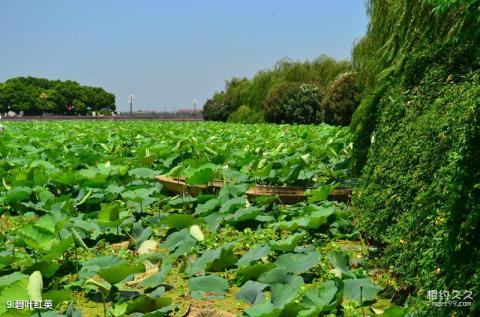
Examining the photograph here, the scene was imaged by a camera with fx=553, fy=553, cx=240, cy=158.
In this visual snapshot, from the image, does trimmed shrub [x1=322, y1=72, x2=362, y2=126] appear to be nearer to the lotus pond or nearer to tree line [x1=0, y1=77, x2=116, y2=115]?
the lotus pond

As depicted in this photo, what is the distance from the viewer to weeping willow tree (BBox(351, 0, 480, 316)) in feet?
4.42

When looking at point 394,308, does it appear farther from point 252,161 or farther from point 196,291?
point 252,161

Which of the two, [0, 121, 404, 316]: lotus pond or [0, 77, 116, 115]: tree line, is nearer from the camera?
[0, 121, 404, 316]: lotus pond

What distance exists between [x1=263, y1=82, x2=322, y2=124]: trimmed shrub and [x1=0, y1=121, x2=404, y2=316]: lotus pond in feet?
55.2

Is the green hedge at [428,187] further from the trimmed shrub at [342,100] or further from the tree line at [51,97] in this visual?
the tree line at [51,97]

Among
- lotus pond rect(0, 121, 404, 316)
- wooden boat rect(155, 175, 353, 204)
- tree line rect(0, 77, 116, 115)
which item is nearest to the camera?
lotus pond rect(0, 121, 404, 316)

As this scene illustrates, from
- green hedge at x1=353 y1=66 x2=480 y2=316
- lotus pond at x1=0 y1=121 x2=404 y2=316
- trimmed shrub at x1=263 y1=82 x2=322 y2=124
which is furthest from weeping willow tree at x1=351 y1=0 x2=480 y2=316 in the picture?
trimmed shrub at x1=263 y1=82 x2=322 y2=124

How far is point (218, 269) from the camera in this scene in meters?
2.35

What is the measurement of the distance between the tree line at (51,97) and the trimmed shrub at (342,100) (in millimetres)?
43899

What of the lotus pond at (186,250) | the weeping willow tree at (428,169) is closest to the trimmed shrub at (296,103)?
the lotus pond at (186,250)

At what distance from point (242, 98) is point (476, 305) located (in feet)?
93.4

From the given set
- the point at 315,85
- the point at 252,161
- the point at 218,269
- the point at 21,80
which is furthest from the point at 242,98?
the point at 21,80

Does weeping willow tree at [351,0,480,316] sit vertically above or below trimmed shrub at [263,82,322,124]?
below

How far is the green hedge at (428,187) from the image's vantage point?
1.33 meters
